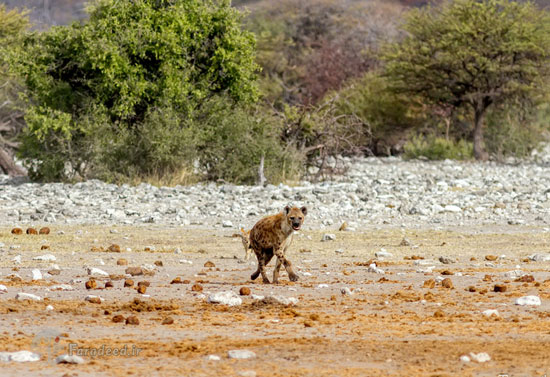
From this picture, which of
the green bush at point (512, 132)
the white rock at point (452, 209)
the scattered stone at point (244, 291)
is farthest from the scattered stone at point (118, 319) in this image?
the green bush at point (512, 132)

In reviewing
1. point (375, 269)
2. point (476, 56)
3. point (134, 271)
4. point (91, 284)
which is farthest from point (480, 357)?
point (476, 56)

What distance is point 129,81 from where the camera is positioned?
24.7 meters

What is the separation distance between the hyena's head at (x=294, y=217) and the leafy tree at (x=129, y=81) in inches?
591

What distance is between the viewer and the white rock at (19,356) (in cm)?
591

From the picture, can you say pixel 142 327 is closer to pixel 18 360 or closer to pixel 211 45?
pixel 18 360

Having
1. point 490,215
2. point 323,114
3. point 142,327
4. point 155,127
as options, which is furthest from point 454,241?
point 323,114

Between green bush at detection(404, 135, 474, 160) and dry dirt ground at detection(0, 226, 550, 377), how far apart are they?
28.1 meters

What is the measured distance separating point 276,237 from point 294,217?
401 millimetres

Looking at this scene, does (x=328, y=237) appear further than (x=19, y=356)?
Yes

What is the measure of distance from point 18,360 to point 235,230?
10.3 meters

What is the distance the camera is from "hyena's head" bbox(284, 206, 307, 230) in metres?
9.40

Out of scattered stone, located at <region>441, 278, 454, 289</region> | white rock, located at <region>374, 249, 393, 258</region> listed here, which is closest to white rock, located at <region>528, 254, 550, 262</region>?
white rock, located at <region>374, 249, 393, 258</region>

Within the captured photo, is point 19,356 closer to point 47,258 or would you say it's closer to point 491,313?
point 491,313

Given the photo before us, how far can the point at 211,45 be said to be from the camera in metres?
26.5
